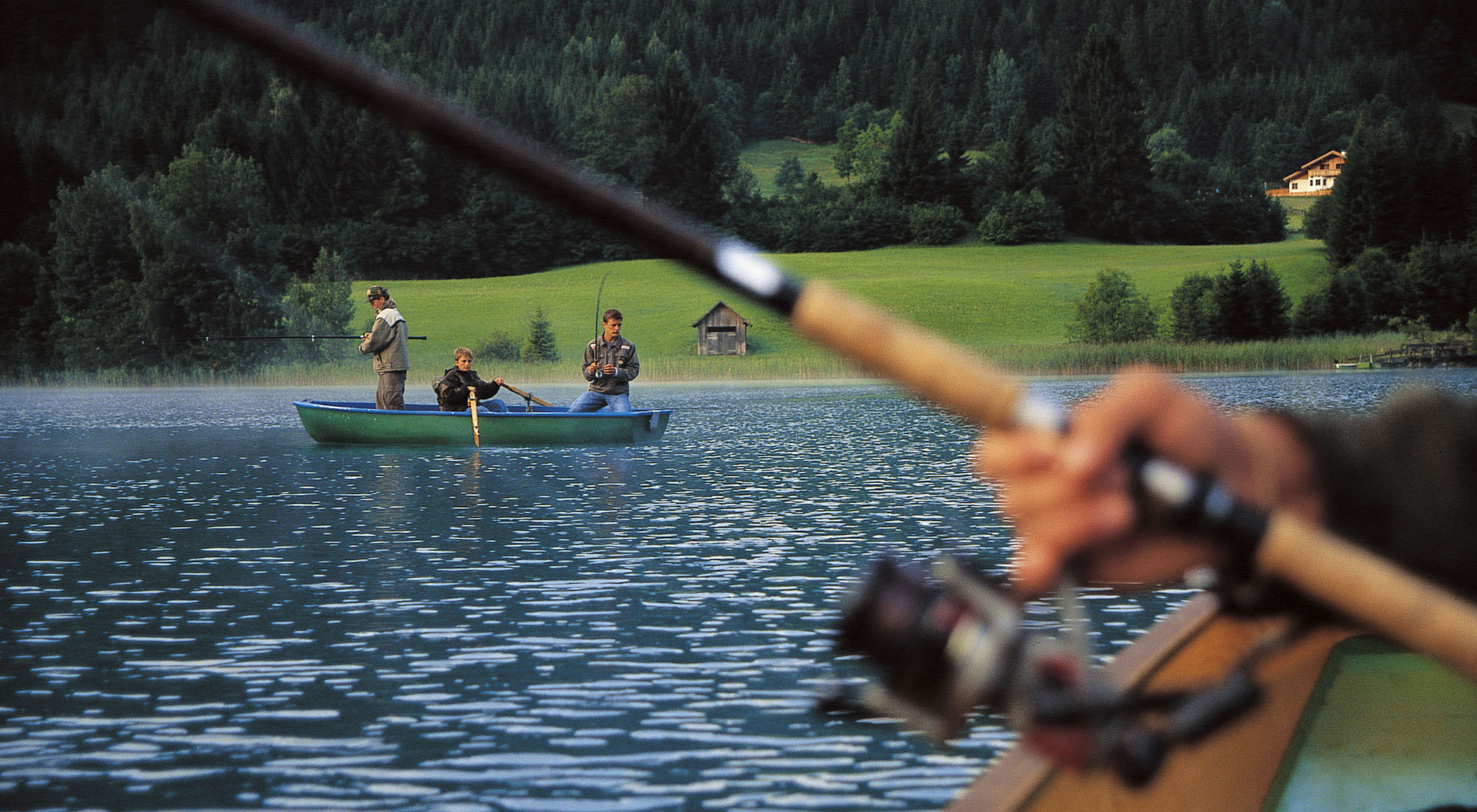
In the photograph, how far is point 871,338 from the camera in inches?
70.3

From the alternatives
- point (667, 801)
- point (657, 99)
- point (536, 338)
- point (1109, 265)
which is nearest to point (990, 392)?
point (667, 801)

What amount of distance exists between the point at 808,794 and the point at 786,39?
16145 centimetres

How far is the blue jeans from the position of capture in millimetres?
20578

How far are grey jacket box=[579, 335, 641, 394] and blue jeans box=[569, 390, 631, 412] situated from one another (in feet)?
0.23

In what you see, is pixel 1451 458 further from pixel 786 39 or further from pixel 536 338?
pixel 786 39

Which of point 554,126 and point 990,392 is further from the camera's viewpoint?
point 554,126

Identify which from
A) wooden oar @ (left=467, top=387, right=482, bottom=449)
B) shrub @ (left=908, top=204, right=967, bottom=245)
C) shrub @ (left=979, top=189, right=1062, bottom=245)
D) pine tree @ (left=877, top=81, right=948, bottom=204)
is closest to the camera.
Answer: wooden oar @ (left=467, top=387, right=482, bottom=449)

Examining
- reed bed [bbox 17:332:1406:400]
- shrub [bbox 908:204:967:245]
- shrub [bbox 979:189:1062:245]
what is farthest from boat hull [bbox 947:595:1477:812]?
shrub [bbox 908:204:967:245]

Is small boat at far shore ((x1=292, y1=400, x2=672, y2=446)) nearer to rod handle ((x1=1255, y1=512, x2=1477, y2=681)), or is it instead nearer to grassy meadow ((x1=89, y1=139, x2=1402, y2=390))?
rod handle ((x1=1255, y1=512, x2=1477, y2=681))

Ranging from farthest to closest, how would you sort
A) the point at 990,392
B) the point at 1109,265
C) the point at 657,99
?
the point at 657,99 → the point at 1109,265 → the point at 990,392

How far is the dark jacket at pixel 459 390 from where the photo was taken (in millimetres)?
20078

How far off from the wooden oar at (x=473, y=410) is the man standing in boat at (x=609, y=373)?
1347 mm

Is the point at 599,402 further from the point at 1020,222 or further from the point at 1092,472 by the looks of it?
the point at 1020,222

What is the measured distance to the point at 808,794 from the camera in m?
5.45
